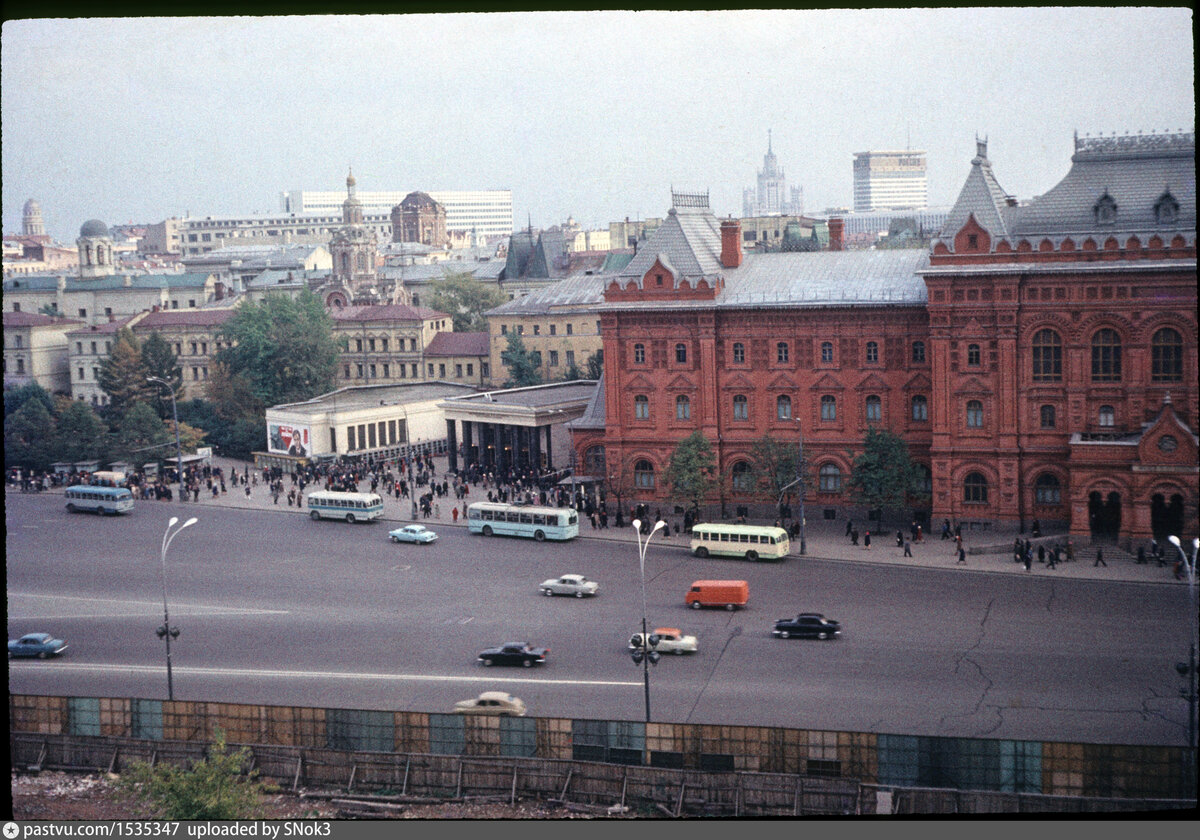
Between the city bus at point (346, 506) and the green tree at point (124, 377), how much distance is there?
28.9m

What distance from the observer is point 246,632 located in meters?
40.6

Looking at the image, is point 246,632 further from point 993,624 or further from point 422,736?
point 993,624

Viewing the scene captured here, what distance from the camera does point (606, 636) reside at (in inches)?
1526

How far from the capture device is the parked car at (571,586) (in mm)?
43219

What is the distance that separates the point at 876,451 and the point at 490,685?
21.2 metres

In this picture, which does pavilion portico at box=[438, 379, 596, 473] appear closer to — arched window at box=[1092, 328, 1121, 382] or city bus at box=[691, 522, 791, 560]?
city bus at box=[691, 522, 791, 560]

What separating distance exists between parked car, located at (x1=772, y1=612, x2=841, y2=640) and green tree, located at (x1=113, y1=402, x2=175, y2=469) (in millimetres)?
43697

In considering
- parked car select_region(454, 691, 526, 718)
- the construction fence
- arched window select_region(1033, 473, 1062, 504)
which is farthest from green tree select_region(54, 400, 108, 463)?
arched window select_region(1033, 473, 1062, 504)

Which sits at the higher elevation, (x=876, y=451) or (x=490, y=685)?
(x=876, y=451)

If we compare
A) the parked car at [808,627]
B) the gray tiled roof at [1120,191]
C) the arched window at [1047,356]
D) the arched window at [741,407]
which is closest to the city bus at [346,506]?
the arched window at [741,407]

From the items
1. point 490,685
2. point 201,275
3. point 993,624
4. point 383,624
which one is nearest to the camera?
point 490,685

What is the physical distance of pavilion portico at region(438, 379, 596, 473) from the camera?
215 ft

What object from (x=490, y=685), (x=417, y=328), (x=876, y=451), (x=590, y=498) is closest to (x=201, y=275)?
(x=417, y=328)

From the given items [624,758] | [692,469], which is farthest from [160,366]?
[624,758]
